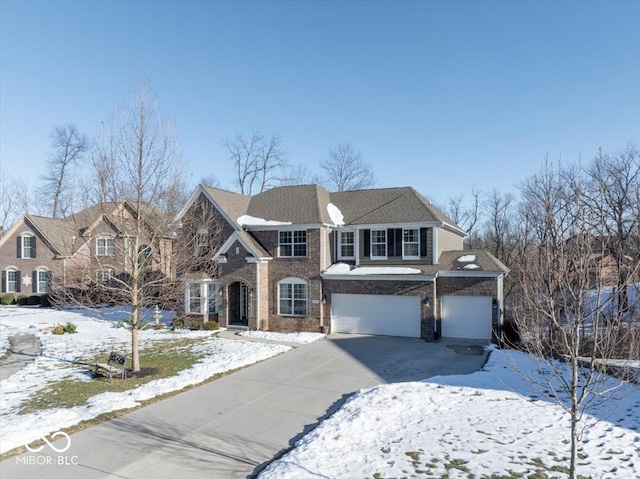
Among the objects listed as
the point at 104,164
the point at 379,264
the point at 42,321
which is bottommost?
the point at 42,321

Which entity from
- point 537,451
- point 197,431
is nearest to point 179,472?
point 197,431

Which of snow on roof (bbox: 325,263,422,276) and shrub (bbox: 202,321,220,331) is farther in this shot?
shrub (bbox: 202,321,220,331)

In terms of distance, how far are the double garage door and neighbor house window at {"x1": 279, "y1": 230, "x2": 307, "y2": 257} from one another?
9.83 ft

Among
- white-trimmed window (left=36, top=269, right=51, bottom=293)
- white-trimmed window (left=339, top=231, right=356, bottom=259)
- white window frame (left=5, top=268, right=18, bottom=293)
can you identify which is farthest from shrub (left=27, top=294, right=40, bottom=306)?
white-trimmed window (left=339, top=231, right=356, bottom=259)

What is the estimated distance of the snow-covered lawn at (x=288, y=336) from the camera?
19.0 m

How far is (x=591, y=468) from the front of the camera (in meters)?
7.12

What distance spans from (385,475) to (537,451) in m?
3.18

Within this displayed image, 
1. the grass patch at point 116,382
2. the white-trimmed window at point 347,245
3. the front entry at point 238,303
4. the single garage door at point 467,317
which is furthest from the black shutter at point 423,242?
the grass patch at point 116,382

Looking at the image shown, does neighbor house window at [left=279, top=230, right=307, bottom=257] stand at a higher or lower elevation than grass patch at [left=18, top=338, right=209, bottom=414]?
higher

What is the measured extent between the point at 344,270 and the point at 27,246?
91.3 feet

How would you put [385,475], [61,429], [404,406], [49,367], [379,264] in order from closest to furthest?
1. [385,475]
2. [61,429]
3. [404,406]
4. [49,367]
5. [379,264]

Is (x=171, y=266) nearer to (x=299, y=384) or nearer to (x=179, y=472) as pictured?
(x=299, y=384)

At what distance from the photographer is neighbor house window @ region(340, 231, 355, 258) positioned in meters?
22.2

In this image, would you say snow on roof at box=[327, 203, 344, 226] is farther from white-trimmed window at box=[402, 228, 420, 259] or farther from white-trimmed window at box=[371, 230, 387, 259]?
white-trimmed window at box=[402, 228, 420, 259]
